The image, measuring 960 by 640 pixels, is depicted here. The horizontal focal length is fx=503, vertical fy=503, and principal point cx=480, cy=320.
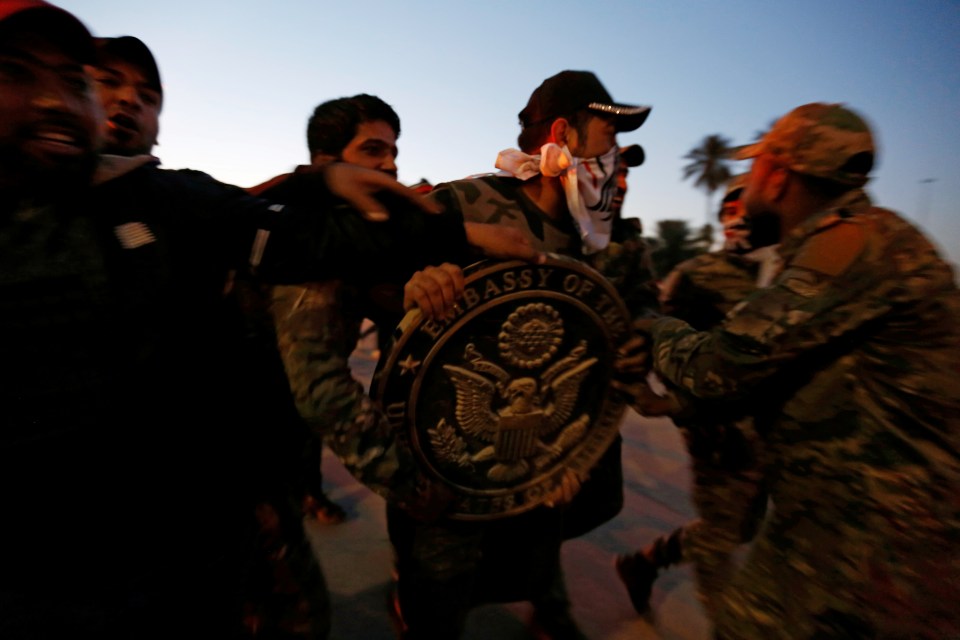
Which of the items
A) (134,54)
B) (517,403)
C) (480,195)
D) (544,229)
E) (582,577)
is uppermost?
(134,54)

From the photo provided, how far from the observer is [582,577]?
2971 mm

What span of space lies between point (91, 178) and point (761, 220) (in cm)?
192

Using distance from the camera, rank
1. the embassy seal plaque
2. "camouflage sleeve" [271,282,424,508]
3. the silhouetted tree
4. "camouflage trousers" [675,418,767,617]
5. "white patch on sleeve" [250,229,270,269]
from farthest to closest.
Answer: the silhouetted tree, "camouflage trousers" [675,418,767,617], the embassy seal plaque, "camouflage sleeve" [271,282,424,508], "white patch on sleeve" [250,229,270,269]

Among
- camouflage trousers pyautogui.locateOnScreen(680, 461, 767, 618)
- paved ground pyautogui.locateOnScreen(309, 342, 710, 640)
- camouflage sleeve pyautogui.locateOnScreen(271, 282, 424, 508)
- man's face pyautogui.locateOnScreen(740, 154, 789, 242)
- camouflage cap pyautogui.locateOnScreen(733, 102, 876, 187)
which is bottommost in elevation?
paved ground pyautogui.locateOnScreen(309, 342, 710, 640)

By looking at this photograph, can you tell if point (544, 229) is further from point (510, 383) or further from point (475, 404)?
point (475, 404)

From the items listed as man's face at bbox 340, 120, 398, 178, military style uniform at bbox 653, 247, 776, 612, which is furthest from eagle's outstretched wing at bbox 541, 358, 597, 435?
man's face at bbox 340, 120, 398, 178

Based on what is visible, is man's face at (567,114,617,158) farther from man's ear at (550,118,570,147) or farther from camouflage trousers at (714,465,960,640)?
camouflage trousers at (714,465,960,640)

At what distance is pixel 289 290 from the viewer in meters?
1.44

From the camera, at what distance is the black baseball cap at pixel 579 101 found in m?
2.03

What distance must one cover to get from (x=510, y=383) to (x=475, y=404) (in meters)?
0.14

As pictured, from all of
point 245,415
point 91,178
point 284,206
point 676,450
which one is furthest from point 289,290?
point 676,450

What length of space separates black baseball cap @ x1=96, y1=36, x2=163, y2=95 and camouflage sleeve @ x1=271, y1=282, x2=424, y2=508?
1.45m

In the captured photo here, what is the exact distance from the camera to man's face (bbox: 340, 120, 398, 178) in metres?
2.24

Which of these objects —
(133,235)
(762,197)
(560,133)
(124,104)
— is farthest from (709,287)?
(124,104)
